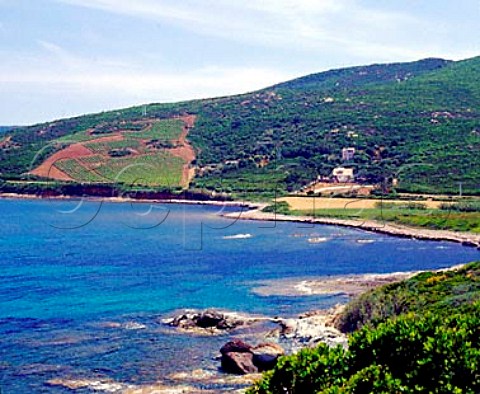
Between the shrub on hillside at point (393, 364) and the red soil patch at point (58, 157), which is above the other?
the red soil patch at point (58, 157)

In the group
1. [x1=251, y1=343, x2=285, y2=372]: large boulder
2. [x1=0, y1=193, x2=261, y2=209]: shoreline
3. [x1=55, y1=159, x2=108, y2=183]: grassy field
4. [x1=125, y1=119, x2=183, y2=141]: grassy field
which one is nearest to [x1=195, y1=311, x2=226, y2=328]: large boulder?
[x1=251, y1=343, x2=285, y2=372]: large boulder

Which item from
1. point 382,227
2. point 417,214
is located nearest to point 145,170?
point 382,227

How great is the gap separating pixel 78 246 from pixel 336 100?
9794 cm

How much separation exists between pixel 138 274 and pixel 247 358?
29254mm

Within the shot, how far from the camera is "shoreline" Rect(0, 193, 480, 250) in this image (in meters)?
84.1

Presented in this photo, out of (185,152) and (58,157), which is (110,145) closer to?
(58,157)

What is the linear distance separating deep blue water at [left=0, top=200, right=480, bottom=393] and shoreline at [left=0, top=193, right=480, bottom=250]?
2070 millimetres

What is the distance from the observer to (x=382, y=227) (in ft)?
306

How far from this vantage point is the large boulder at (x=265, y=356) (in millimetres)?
35781

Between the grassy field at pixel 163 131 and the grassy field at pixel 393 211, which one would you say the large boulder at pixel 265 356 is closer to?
the grassy field at pixel 393 211

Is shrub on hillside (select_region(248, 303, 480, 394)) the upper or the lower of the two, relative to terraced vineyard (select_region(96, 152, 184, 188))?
lower

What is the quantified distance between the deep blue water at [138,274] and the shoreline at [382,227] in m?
1.86

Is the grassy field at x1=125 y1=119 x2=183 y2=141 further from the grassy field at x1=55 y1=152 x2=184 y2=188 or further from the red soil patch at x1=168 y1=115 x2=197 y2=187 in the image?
the grassy field at x1=55 y1=152 x2=184 y2=188

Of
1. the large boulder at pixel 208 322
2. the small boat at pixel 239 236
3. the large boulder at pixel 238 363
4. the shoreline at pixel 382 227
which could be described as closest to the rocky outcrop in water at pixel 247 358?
the large boulder at pixel 238 363
